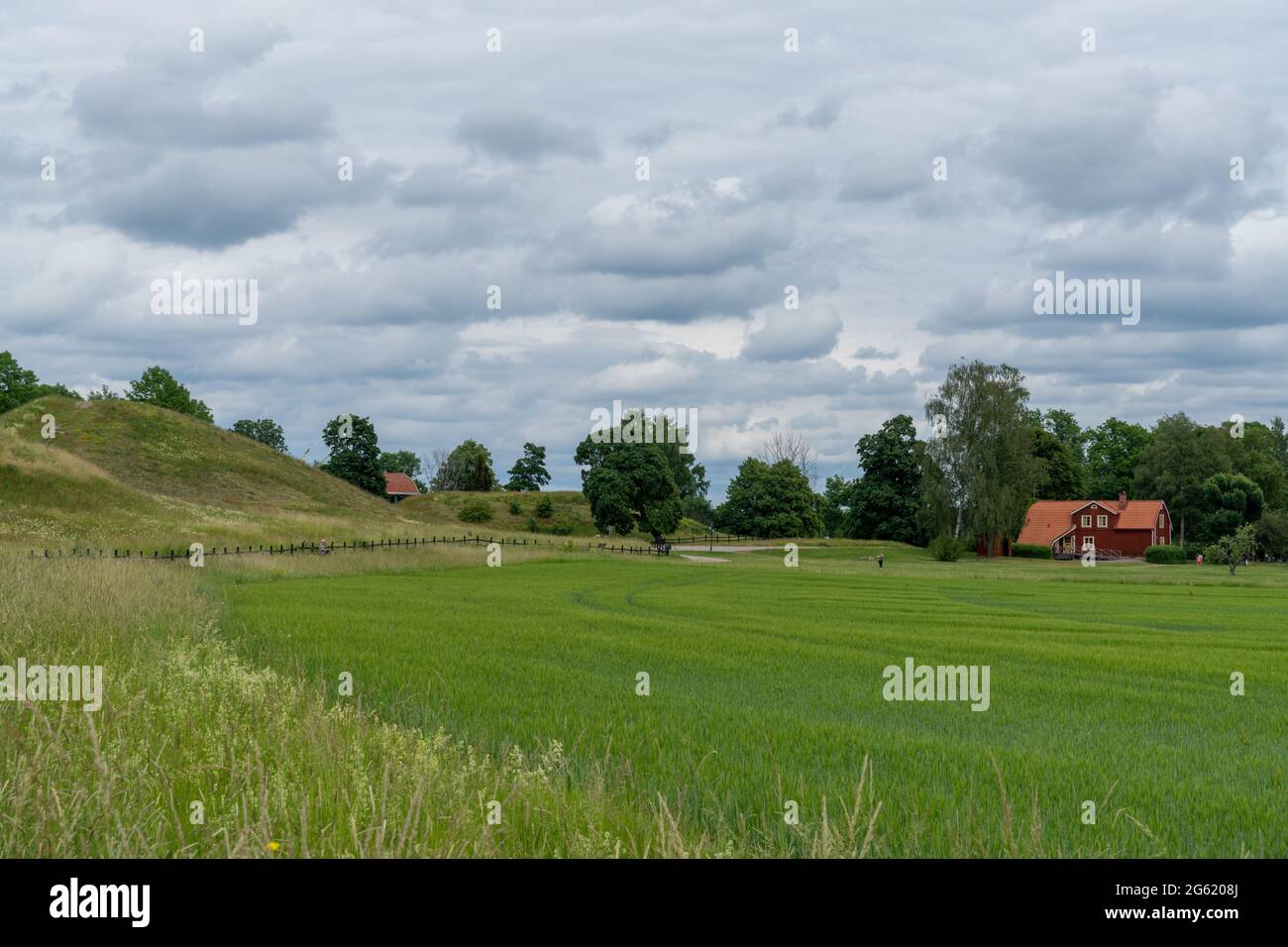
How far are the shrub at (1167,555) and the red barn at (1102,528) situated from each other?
367 inches

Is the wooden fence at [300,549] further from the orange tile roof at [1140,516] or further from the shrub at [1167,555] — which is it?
the orange tile roof at [1140,516]

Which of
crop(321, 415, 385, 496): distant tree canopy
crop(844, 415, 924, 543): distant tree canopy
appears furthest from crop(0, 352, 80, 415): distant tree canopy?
crop(844, 415, 924, 543): distant tree canopy

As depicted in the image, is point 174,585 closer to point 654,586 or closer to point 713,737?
point 713,737

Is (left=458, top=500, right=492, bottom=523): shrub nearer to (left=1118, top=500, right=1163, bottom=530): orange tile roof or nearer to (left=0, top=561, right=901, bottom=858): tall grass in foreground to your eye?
(left=1118, top=500, right=1163, bottom=530): orange tile roof

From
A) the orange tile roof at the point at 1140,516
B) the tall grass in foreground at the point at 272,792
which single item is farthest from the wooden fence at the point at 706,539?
the tall grass in foreground at the point at 272,792

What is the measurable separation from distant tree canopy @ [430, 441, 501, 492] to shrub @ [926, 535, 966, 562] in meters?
88.0

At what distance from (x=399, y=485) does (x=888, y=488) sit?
3847 inches

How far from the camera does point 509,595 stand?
143 ft

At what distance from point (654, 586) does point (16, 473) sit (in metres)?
51.4

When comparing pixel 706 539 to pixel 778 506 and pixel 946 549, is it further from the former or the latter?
pixel 946 549

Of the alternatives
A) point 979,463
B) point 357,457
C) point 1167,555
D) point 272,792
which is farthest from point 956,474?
point 272,792

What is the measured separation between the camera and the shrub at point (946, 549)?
330ft

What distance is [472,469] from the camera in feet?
576
